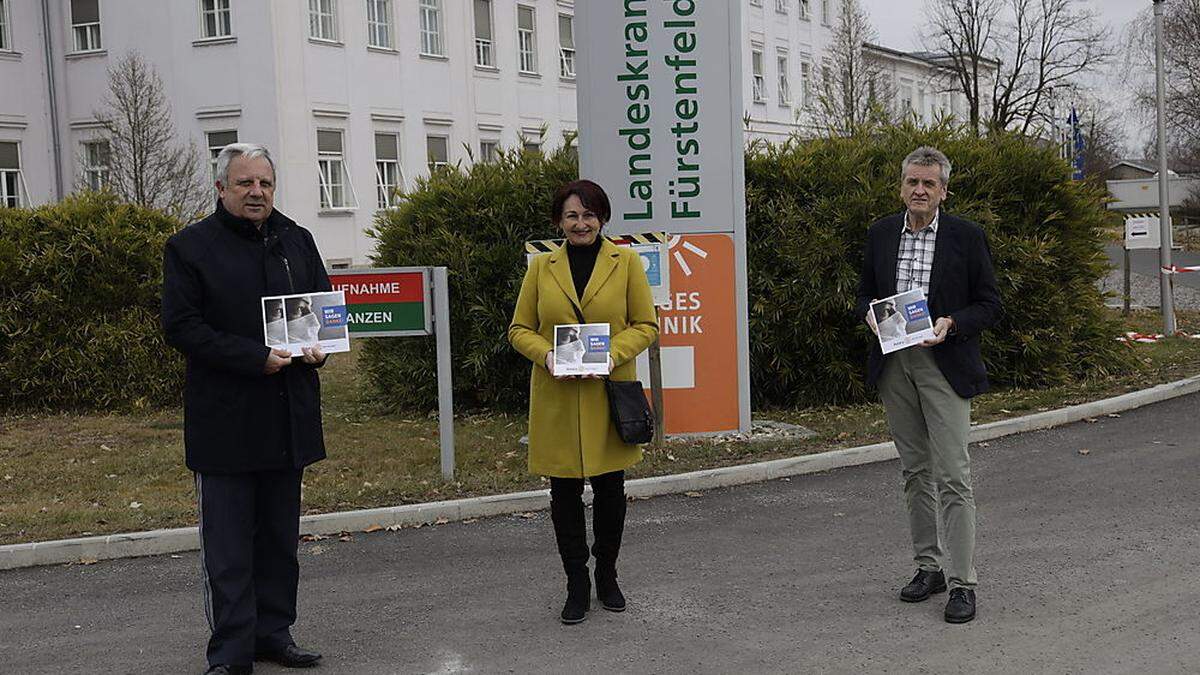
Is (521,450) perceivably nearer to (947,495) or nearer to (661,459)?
(661,459)

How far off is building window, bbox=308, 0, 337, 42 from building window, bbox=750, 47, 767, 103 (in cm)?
2697

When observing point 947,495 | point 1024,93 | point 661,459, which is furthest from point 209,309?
point 1024,93

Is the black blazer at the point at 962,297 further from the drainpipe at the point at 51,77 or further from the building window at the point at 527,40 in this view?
the building window at the point at 527,40

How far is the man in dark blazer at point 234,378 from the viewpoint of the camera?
17.3 ft

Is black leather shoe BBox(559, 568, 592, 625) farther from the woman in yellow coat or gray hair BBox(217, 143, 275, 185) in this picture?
gray hair BBox(217, 143, 275, 185)

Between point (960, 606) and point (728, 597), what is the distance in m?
1.16

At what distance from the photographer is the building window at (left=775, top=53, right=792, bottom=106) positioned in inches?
2370

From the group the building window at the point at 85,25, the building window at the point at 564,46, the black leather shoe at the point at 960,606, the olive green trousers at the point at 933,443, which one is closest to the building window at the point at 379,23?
the building window at the point at 85,25

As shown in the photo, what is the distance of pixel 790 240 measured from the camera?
12.6m

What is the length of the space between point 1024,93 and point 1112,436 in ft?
184

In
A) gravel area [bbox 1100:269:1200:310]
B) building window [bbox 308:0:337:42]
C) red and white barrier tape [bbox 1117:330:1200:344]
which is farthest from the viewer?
building window [bbox 308:0:337:42]

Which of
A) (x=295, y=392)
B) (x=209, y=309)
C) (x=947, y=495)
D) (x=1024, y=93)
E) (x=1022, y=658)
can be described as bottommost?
(x=1022, y=658)

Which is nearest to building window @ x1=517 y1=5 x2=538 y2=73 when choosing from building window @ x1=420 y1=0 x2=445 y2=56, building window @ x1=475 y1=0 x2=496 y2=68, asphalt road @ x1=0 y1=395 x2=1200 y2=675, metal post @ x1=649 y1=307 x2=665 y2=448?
building window @ x1=475 y1=0 x2=496 y2=68

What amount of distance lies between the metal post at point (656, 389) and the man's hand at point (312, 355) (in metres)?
5.46
